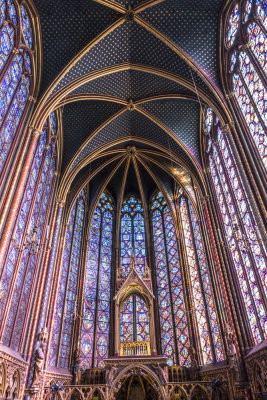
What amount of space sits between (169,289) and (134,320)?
268 cm

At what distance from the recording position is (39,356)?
11.4 metres

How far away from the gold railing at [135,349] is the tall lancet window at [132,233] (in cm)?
504

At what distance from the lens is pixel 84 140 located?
1709cm

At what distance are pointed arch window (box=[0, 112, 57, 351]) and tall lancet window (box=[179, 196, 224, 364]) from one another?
27.0 ft

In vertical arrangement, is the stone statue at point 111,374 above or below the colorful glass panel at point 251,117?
below

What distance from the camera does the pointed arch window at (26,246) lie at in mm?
10539

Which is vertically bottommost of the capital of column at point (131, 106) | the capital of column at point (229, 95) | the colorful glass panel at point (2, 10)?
the capital of column at point (229, 95)

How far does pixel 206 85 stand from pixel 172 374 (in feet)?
44.6

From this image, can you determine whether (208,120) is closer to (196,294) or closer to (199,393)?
(196,294)

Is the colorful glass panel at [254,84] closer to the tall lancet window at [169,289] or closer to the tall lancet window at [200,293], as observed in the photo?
the tall lancet window at [200,293]

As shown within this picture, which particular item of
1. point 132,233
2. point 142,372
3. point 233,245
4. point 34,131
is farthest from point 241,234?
point 132,233

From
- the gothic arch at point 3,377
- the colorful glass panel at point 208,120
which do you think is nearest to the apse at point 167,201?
the gothic arch at point 3,377

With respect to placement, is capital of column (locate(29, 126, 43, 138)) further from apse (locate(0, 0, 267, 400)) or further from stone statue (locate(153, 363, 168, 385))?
stone statue (locate(153, 363, 168, 385))

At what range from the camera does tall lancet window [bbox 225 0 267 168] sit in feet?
33.6
